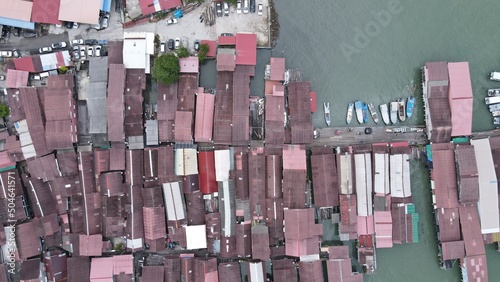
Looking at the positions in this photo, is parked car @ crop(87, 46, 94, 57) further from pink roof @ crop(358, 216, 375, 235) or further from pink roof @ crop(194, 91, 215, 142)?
pink roof @ crop(358, 216, 375, 235)

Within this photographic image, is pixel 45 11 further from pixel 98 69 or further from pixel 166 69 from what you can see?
pixel 166 69

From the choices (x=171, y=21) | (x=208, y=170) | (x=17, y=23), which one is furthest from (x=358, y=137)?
(x=17, y=23)

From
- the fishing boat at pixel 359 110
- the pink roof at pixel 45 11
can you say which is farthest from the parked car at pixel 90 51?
the fishing boat at pixel 359 110

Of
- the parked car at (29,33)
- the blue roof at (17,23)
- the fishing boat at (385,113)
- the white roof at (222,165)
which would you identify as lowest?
the white roof at (222,165)

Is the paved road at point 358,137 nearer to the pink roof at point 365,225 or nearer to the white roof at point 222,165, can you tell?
the pink roof at point 365,225

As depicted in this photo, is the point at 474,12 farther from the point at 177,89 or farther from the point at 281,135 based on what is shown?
the point at 177,89

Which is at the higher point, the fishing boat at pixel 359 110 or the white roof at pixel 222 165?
the fishing boat at pixel 359 110

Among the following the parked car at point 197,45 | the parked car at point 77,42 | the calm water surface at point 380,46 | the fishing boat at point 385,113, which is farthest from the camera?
the calm water surface at point 380,46

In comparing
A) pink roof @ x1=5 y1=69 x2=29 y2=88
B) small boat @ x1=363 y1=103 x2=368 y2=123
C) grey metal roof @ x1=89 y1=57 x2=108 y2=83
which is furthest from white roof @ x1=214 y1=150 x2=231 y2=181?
pink roof @ x1=5 y1=69 x2=29 y2=88
